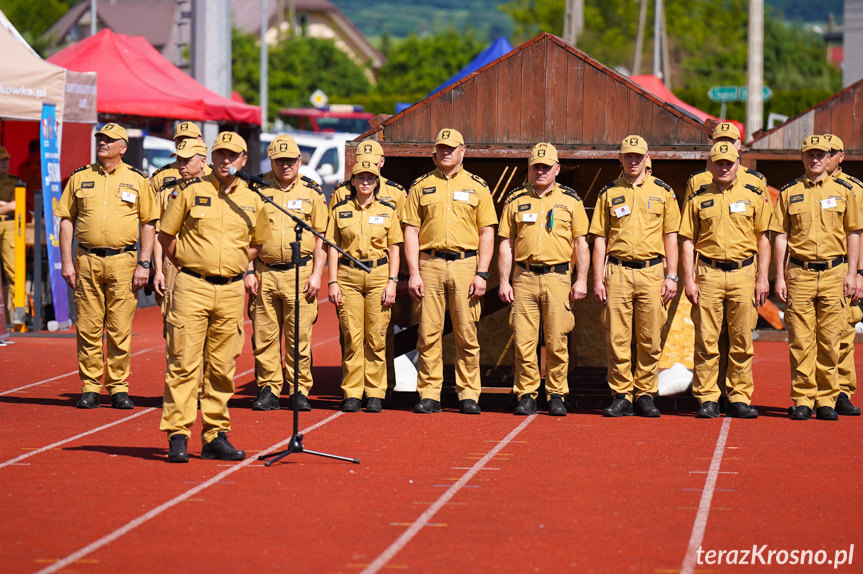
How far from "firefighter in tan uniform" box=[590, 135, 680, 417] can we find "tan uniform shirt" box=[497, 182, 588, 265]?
168 millimetres

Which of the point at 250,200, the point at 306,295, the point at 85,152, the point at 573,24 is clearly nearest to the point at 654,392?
the point at 306,295

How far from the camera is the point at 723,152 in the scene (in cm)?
1007

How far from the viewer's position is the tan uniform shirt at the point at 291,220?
1054cm

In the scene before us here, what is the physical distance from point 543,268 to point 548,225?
0.34 metres

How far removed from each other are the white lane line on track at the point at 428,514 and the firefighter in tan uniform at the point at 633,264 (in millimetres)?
1423

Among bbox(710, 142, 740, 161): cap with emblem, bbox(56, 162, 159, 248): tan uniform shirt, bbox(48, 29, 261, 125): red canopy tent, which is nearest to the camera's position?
bbox(710, 142, 740, 161): cap with emblem

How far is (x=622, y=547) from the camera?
21.0 ft

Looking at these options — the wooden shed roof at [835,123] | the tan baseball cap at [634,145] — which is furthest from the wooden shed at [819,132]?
the tan baseball cap at [634,145]

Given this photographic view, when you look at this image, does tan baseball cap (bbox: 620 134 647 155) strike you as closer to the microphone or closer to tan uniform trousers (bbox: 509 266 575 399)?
tan uniform trousers (bbox: 509 266 575 399)

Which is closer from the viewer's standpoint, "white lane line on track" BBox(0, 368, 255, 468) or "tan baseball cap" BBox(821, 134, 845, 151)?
"white lane line on track" BBox(0, 368, 255, 468)

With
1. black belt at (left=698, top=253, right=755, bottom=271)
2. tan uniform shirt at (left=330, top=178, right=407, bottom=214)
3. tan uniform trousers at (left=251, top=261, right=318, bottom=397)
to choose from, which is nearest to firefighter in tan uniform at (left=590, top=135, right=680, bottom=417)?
black belt at (left=698, top=253, right=755, bottom=271)

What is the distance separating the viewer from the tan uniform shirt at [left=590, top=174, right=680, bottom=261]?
10.2 m

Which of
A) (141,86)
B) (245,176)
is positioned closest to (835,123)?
(141,86)

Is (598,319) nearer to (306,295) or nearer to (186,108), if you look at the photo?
(306,295)
